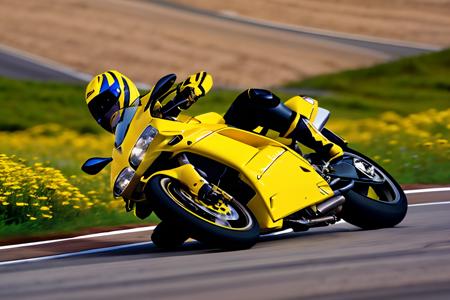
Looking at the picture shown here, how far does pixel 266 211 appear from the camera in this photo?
7672 mm

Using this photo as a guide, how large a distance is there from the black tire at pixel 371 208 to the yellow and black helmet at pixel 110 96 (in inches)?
74.6

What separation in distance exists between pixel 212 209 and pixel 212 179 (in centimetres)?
47

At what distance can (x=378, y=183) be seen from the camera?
8750mm

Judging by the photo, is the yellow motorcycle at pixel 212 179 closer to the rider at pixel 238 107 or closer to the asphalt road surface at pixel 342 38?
the rider at pixel 238 107

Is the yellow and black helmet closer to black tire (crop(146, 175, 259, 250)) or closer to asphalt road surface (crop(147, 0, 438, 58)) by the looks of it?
black tire (crop(146, 175, 259, 250))

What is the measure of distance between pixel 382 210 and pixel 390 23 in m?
26.8

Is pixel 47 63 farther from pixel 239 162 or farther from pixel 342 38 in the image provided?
pixel 239 162

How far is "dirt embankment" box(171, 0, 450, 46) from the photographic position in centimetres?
3350

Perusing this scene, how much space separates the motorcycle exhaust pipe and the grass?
2.73 m

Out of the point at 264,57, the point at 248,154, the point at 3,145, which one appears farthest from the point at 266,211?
the point at 264,57

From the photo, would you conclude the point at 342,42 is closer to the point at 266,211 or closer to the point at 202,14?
the point at 202,14

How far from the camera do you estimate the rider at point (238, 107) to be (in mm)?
8016

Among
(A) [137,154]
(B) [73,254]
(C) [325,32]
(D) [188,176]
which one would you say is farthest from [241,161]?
(C) [325,32]

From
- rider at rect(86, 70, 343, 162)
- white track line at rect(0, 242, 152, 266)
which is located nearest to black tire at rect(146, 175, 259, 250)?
rider at rect(86, 70, 343, 162)
